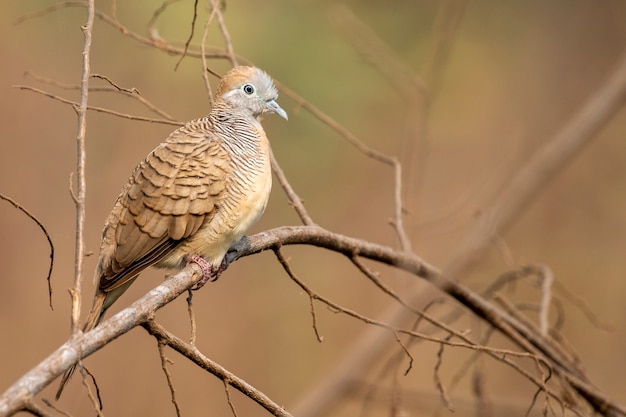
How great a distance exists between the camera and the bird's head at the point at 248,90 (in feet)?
10.7

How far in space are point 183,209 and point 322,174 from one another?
171 inches

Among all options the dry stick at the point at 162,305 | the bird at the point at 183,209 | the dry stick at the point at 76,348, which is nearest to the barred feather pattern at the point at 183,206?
the bird at the point at 183,209

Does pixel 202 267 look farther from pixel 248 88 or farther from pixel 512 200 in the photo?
pixel 512 200

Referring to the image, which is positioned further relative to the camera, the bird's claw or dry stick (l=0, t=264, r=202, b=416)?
the bird's claw

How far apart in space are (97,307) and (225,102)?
37.8 inches

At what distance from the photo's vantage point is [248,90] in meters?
3.29

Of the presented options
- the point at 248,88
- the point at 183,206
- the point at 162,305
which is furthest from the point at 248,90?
the point at 162,305

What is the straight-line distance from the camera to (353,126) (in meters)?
7.48

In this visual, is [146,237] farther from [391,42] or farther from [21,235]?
[391,42]

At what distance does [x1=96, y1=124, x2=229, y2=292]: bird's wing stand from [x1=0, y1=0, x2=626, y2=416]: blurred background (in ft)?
7.61

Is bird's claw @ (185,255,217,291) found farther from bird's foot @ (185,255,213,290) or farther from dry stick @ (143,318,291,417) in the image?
dry stick @ (143,318,291,417)

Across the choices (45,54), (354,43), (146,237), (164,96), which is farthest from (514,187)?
(45,54)

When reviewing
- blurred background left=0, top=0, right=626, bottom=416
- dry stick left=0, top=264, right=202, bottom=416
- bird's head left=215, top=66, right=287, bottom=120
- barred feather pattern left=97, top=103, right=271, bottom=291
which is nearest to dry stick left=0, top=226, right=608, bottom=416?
dry stick left=0, top=264, right=202, bottom=416

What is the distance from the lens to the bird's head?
10.7 feet
